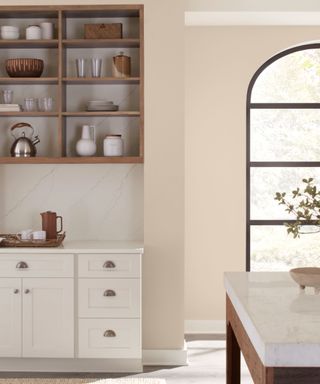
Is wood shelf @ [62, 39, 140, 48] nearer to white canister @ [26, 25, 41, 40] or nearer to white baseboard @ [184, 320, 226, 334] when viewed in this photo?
white canister @ [26, 25, 41, 40]

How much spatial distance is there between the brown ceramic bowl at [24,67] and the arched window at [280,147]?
1775 mm

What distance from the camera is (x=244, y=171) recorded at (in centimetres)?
526

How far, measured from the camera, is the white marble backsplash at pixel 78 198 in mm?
4734

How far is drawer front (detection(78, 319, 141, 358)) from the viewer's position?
164 inches

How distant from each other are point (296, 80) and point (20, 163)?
92.7 inches

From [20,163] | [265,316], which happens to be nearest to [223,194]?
[20,163]

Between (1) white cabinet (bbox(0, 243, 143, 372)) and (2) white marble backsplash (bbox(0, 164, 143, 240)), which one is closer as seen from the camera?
(1) white cabinet (bbox(0, 243, 143, 372))

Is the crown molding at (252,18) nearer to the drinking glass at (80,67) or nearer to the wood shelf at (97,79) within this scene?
the wood shelf at (97,79)

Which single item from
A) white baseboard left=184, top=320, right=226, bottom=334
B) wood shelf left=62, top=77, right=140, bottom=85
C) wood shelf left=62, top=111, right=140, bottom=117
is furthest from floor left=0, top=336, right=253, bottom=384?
wood shelf left=62, top=77, right=140, bottom=85

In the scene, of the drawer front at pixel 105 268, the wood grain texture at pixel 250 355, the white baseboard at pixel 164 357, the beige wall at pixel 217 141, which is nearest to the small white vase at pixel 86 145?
the drawer front at pixel 105 268

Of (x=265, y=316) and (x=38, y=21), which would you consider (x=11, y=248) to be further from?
(x=265, y=316)

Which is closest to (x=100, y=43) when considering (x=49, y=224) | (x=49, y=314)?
(x=49, y=224)

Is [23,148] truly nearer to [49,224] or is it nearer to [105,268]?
[49,224]

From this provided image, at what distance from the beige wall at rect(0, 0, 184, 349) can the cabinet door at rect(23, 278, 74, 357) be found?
1.82 ft
